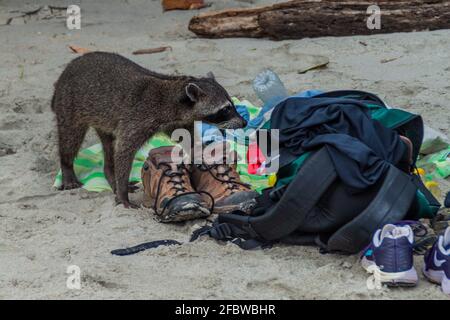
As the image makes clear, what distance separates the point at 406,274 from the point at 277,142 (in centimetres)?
114

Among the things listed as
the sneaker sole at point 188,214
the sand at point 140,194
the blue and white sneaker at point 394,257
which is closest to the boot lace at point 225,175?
the sneaker sole at point 188,214

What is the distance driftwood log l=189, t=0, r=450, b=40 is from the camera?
303 inches

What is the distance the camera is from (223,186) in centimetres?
496

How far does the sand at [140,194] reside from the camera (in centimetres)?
388

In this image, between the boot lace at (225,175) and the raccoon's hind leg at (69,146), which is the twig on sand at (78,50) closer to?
the raccoon's hind leg at (69,146)

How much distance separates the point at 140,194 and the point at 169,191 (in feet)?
2.43

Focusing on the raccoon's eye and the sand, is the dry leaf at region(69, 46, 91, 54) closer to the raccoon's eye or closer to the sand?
the sand

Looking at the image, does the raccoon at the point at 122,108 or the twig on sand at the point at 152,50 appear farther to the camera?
the twig on sand at the point at 152,50

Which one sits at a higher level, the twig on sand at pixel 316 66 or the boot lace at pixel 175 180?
the twig on sand at pixel 316 66

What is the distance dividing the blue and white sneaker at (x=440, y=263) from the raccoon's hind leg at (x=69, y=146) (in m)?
2.65

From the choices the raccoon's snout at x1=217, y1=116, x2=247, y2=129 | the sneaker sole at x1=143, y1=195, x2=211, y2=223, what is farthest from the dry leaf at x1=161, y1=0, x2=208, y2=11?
the sneaker sole at x1=143, y1=195, x2=211, y2=223

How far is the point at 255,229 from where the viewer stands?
431 cm
